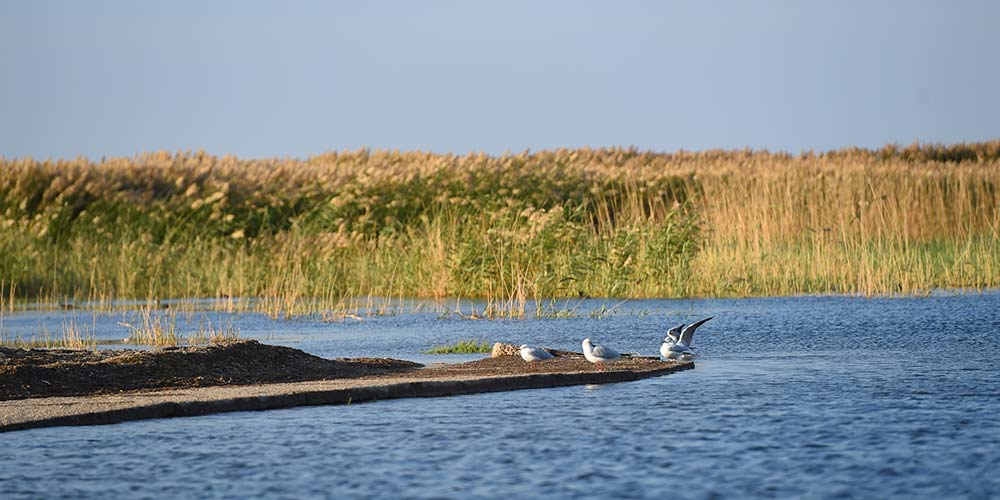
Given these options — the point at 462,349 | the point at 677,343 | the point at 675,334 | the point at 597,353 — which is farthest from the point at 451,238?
the point at 597,353

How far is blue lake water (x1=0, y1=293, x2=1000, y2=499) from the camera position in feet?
22.8

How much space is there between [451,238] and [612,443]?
13.5 m

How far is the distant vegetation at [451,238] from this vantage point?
68.0ft

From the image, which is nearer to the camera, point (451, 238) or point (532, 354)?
point (532, 354)

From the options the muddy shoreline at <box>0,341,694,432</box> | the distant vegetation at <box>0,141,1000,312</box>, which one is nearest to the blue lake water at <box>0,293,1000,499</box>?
the muddy shoreline at <box>0,341,694,432</box>

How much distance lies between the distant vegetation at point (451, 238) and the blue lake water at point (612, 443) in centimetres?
802

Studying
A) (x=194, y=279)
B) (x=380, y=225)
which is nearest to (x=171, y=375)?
(x=194, y=279)

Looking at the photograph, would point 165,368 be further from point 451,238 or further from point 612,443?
point 451,238

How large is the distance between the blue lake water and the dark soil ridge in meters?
1.29

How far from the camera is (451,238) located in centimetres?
2144

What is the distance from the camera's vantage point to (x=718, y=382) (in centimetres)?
1068

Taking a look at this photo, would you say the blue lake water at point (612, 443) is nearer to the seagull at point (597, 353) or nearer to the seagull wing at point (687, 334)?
the seagull wing at point (687, 334)

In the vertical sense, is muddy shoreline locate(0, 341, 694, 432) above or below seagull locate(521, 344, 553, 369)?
below

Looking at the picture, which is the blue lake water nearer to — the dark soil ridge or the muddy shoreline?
the muddy shoreline
